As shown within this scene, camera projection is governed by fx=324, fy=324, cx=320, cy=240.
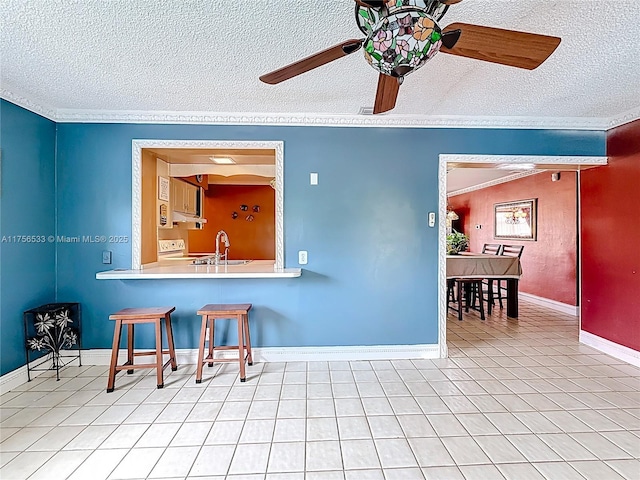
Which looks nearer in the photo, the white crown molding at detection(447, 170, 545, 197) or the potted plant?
the potted plant

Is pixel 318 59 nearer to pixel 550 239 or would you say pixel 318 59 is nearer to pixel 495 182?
pixel 550 239

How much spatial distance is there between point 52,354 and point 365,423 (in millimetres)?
2949

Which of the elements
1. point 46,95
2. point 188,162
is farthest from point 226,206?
point 46,95

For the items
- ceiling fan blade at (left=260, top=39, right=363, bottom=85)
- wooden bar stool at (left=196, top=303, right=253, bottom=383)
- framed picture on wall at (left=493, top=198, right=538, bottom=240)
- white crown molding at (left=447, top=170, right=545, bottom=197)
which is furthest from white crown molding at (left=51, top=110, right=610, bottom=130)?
framed picture on wall at (left=493, top=198, right=538, bottom=240)

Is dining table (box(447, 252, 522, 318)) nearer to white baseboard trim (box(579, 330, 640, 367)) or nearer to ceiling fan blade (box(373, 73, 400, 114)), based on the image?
white baseboard trim (box(579, 330, 640, 367))

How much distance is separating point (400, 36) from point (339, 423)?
7.14ft

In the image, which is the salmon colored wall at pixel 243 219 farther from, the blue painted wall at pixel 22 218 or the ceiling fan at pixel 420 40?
the ceiling fan at pixel 420 40

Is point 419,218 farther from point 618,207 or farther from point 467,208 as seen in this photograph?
point 467,208

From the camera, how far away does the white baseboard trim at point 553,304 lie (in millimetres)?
5010

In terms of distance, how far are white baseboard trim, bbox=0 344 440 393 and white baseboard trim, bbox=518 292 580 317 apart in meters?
3.24

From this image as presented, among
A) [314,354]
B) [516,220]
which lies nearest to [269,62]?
[314,354]

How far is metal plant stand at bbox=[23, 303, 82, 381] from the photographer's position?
2758 mm

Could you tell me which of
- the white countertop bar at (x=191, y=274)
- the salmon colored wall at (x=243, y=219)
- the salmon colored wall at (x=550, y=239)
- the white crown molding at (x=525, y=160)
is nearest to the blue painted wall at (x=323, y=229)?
the white crown molding at (x=525, y=160)

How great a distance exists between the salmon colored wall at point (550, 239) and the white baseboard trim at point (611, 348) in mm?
1656
